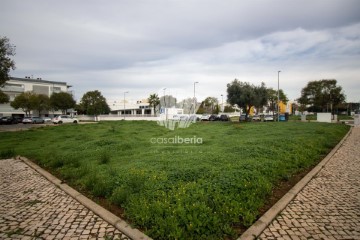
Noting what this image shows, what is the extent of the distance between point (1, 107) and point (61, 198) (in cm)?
7277

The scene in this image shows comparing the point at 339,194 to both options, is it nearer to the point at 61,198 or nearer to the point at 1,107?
the point at 61,198

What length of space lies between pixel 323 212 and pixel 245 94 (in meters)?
31.9

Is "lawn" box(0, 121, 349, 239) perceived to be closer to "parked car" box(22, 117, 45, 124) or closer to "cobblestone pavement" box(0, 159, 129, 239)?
"cobblestone pavement" box(0, 159, 129, 239)

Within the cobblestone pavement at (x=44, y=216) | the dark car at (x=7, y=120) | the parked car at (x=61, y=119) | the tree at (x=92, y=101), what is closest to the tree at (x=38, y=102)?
Result: the tree at (x=92, y=101)

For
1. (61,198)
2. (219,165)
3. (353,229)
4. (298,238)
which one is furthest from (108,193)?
(353,229)

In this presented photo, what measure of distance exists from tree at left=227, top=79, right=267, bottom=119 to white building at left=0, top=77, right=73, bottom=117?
5852 centimetres

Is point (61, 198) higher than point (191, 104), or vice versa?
point (191, 104)

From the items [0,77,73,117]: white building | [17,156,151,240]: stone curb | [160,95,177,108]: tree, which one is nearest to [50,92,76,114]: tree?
[0,77,73,117]: white building

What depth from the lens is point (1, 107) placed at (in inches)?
2430

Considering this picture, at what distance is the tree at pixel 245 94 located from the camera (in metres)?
35.2

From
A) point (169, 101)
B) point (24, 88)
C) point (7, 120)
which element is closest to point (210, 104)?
point (24, 88)

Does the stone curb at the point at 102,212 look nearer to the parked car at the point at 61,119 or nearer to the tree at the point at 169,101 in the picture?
the tree at the point at 169,101

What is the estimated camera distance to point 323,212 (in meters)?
4.62

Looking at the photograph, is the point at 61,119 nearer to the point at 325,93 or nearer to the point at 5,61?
the point at 5,61
